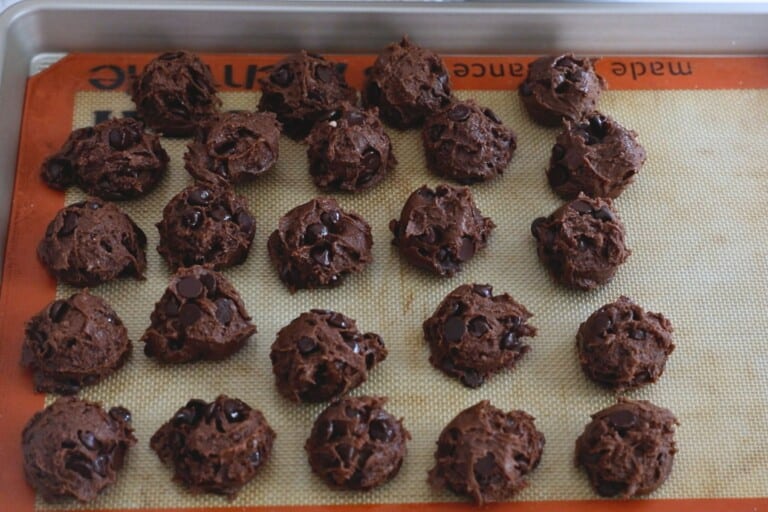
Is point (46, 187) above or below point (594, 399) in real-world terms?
above

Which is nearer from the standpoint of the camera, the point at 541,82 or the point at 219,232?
the point at 219,232

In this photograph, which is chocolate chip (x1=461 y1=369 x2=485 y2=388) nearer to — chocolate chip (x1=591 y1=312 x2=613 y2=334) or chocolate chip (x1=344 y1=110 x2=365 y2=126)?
chocolate chip (x1=591 y1=312 x2=613 y2=334)

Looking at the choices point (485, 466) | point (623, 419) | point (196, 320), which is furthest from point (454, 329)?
point (196, 320)

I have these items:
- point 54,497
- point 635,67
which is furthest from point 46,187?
point 635,67

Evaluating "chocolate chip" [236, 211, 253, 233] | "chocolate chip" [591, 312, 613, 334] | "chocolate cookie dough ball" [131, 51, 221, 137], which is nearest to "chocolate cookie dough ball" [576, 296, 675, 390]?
"chocolate chip" [591, 312, 613, 334]

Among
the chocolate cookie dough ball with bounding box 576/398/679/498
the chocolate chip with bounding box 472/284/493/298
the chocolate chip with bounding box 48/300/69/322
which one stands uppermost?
the chocolate chip with bounding box 48/300/69/322

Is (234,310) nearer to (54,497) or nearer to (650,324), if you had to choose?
(54,497)

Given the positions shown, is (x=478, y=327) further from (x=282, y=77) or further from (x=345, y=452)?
(x=282, y=77)
